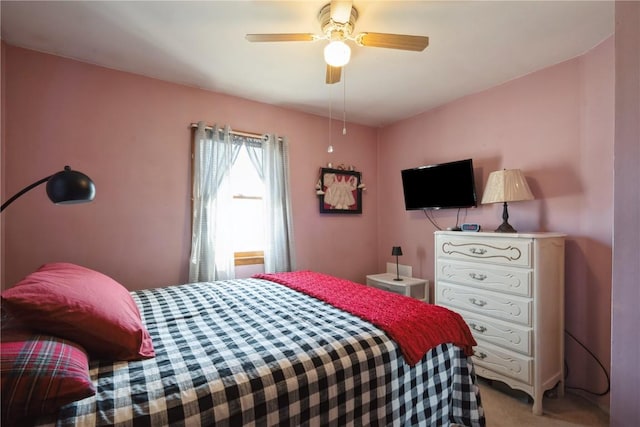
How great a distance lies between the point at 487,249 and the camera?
2.18m

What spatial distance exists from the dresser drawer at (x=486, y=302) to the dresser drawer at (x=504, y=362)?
246 mm

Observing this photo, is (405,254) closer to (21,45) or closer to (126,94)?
(126,94)

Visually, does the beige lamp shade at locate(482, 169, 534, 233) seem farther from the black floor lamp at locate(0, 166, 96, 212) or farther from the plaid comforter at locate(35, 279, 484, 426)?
the black floor lamp at locate(0, 166, 96, 212)

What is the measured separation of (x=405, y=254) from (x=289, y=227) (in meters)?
1.50

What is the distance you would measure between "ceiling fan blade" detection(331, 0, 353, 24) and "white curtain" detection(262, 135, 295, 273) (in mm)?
1590

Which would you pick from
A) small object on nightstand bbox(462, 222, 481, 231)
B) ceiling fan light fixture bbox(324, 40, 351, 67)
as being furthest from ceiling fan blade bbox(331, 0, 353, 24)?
small object on nightstand bbox(462, 222, 481, 231)

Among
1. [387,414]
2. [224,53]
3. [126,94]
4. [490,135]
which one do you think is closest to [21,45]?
[126,94]

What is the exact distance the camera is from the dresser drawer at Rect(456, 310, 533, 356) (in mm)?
1943

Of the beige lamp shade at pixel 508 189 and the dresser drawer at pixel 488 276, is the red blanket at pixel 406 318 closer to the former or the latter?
the dresser drawer at pixel 488 276

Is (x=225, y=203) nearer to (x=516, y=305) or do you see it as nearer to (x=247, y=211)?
(x=247, y=211)

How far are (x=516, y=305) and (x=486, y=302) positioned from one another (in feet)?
0.69

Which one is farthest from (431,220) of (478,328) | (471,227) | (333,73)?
(333,73)

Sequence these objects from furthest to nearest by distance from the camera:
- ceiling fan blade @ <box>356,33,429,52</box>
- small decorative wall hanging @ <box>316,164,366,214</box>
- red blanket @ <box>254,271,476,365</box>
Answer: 1. small decorative wall hanging @ <box>316,164,366,214</box>
2. ceiling fan blade @ <box>356,33,429,52</box>
3. red blanket @ <box>254,271,476,365</box>

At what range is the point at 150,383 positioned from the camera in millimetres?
907
